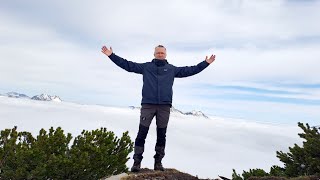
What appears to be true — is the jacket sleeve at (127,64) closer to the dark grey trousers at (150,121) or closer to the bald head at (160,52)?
the bald head at (160,52)

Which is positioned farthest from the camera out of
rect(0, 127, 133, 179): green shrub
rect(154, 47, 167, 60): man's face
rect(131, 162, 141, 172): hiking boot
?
rect(0, 127, 133, 179): green shrub

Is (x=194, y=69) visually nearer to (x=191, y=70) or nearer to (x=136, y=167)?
(x=191, y=70)

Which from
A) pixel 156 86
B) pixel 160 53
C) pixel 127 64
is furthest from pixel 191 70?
pixel 127 64

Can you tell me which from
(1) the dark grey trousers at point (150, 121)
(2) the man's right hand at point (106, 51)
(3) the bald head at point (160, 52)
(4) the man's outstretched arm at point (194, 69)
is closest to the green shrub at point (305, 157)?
(4) the man's outstretched arm at point (194, 69)

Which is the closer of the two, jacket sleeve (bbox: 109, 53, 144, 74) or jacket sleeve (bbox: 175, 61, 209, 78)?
jacket sleeve (bbox: 109, 53, 144, 74)

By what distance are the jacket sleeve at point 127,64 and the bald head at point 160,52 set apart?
19.6 inches

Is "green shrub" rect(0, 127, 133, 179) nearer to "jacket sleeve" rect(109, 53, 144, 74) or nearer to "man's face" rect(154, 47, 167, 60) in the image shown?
"jacket sleeve" rect(109, 53, 144, 74)

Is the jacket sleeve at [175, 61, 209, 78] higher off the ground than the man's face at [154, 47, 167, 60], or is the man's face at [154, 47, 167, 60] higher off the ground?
the man's face at [154, 47, 167, 60]

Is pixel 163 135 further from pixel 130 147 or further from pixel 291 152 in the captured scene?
pixel 291 152

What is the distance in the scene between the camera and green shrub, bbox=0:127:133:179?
37.7 feet

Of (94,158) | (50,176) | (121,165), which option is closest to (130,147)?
(121,165)

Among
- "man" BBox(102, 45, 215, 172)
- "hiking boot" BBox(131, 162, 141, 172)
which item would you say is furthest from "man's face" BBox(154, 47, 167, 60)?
"hiking boot" BBox(131, 162, 141, 172)

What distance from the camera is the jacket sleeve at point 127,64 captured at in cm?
1012

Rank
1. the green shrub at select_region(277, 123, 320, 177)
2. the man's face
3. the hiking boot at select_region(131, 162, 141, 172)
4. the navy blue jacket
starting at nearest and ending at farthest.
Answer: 1. the navy blue jacket
2. the man's face
3. the hiking boot at select_region(131, 162, 141, 172)
4. the green shrub at select_region(277, 123, 320, 177)
